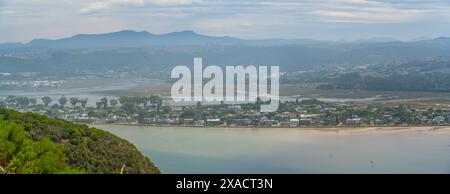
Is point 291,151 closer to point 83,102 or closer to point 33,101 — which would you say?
point 83,102

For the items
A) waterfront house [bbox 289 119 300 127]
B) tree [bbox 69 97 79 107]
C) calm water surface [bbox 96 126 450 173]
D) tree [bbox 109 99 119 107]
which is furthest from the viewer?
tree [bbox 69 97 79 107]

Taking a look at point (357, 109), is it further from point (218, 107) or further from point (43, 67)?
point (43, 67)

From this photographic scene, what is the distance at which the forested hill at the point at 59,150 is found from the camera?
9.50 ft

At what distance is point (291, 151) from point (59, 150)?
2413 mm

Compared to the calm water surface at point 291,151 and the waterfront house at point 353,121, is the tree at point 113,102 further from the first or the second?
the waterfront house at point 353,121

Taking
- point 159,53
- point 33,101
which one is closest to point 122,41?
point 159,53

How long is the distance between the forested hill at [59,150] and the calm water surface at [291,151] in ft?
1.34

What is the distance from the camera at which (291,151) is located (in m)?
5.34

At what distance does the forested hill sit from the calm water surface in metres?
0.41

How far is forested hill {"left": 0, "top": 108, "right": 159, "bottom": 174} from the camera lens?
2895mm

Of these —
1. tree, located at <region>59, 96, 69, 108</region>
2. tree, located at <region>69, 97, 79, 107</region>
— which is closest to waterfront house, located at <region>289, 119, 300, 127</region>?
tree, located at <region>69, 97, 79, 107</region>

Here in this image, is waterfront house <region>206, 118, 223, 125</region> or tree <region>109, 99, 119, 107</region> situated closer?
waterfront house <region>206, 118, 223, 125</region>

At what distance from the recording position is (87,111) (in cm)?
899

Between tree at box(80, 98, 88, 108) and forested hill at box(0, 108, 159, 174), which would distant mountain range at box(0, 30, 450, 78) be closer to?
tree at box(80, 98, 88, 108)
